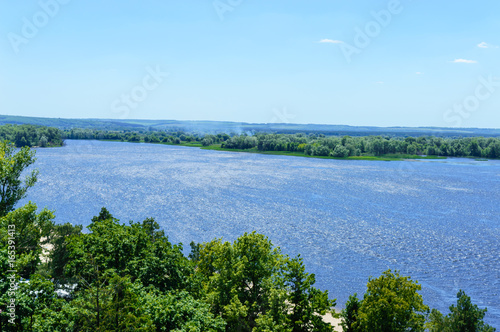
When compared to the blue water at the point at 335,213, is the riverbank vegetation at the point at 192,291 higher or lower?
higher

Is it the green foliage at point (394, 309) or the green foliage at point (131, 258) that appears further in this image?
the green foliage at point (131, 258)

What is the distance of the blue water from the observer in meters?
45.6

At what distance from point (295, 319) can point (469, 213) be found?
6391cm

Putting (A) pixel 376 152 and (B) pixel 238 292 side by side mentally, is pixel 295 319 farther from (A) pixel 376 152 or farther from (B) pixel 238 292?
(A) pixel 376 152

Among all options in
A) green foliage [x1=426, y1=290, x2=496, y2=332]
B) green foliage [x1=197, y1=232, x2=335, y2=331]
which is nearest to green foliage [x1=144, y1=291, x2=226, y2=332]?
green foliage [x1=197, y1=232, x2=335, y2=331]

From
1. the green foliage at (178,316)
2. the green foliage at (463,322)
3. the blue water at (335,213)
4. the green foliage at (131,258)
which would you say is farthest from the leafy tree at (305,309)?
the blue water at (335,213)

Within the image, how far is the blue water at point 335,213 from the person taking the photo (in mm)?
45562

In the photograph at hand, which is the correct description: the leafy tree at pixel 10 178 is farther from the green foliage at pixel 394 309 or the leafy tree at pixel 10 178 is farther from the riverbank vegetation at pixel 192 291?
the green foliage at pixel 394 309

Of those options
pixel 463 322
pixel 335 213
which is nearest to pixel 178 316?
pixel 463 322

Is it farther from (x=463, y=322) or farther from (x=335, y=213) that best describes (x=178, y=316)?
(x=335, y=213)

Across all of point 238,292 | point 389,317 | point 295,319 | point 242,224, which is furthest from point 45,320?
point 242,224

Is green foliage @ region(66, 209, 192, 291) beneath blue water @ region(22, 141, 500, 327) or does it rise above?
above

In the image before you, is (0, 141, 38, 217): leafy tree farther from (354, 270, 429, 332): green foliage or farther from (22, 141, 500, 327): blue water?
(354, 270, 429, 332): green foliage

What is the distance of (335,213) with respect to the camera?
72.0 m
